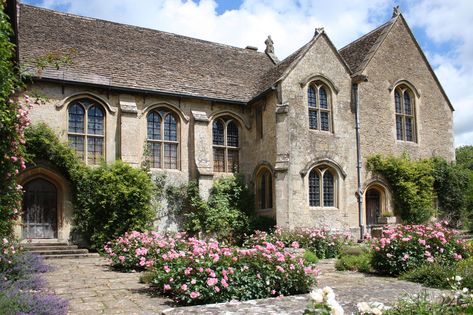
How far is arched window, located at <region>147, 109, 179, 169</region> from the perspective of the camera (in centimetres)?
1795

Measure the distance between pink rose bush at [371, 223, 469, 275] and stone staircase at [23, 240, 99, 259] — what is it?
31.3ft

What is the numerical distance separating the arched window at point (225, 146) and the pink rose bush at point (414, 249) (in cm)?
967

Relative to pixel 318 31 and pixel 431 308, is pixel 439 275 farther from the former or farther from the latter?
pixel 318 31

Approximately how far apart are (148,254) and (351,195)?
35.2 feet

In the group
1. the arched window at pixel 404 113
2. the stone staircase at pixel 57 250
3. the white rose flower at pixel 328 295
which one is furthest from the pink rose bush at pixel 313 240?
the white rose flower at pixel 328 295

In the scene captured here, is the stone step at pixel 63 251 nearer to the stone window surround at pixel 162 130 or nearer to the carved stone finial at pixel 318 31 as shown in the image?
the stone window surround at pixel 162 130

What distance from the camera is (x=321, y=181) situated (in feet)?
59.9

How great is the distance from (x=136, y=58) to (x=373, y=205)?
1263cm

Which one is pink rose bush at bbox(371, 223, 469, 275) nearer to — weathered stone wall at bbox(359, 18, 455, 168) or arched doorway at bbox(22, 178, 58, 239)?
weathered stone wall at bbox(359, 18, 455, 168)

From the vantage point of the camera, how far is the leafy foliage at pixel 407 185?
19.5 metres

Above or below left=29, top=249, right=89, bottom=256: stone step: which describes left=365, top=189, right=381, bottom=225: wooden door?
above

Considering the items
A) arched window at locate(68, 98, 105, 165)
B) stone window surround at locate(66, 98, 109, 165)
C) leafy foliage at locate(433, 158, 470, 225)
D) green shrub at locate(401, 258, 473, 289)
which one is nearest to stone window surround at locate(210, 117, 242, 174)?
stone window surround at locate(66, 98, 109, 165)

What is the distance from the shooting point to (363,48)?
847 inches

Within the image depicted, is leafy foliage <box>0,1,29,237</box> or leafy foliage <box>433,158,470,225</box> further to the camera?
leafy foliage <box>433,158,470,225</box>
